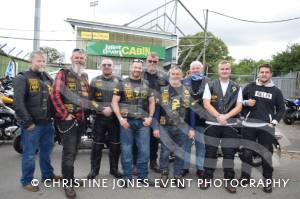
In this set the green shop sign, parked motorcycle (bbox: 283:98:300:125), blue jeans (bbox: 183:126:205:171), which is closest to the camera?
blue jeans (bbox: 183:126:205:171)

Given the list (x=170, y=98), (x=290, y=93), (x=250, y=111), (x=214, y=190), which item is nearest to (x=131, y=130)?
(x=170, y=98)

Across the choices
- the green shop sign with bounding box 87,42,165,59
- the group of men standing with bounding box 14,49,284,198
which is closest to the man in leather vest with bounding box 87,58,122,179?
the group of men standing with bounding box 14,49,284,198

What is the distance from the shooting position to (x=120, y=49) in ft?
78.0

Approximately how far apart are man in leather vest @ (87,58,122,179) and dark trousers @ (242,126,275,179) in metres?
1.90

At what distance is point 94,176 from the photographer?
5.04 meters

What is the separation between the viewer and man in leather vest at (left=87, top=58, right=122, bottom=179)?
4887 millimetres

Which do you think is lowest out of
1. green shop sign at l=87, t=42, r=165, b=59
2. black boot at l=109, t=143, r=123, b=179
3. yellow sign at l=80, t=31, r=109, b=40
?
black boot at l=109, t=143, r=123, b=179

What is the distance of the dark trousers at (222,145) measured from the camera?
4.83 m

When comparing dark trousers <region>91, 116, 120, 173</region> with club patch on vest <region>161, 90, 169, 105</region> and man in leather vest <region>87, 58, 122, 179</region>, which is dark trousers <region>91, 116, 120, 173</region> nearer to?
man in leather vest <region>87, 58, 122, 179</region>

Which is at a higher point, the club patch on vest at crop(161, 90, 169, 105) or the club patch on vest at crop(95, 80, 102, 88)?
the club patch on vest at crop(95, 80, 102, 88)

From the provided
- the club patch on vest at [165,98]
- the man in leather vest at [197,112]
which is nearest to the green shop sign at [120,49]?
→ the man in leather vest at [197,112]

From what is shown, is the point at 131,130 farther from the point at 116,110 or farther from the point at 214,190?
the point at 214,190

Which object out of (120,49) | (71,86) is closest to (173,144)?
(71,86)

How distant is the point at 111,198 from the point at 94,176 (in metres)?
0.78
